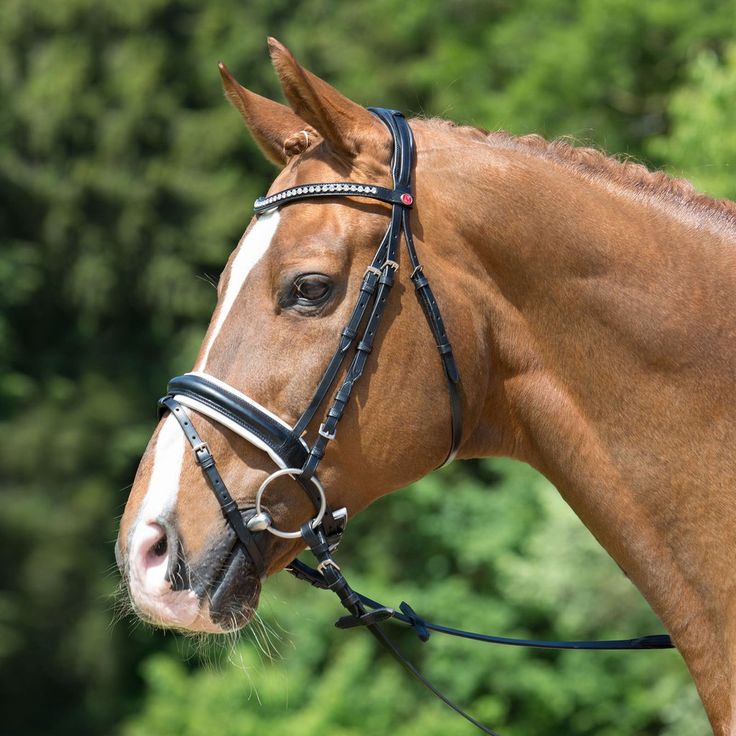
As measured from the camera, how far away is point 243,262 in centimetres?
282

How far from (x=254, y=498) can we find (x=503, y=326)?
2.66 ft

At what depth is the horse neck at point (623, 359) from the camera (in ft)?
8.92

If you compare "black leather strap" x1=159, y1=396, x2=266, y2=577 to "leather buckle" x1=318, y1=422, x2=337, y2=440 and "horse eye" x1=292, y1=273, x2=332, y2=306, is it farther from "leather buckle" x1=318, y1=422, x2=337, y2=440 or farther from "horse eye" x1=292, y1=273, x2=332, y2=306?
"horse eye" x1=292, y1=273, x2=332, y2=306

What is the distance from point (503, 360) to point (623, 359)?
12.7 inches

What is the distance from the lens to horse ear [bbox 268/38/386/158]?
279cm

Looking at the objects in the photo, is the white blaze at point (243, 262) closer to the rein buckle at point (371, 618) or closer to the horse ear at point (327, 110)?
the horse ear at point (327, 110)

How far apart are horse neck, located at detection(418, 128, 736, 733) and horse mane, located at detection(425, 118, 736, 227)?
3 centimetres

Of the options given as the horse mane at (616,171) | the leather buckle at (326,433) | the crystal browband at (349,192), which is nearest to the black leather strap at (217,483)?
the leather buckle at (326,433)

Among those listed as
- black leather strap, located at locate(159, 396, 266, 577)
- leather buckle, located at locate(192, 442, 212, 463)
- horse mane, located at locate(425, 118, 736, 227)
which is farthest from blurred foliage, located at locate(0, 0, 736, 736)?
leather buckle, located at locate(192, 442, 212, 463)

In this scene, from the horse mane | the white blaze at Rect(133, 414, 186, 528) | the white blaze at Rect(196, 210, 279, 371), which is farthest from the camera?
the horse mane

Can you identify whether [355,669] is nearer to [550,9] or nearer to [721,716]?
[721,716]

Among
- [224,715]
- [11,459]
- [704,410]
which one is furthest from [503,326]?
[11,459]

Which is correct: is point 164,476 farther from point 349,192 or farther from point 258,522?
point 349,192

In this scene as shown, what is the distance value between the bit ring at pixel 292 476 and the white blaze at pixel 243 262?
0.34 m
